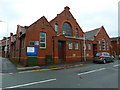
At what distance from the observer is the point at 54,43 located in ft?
54.2

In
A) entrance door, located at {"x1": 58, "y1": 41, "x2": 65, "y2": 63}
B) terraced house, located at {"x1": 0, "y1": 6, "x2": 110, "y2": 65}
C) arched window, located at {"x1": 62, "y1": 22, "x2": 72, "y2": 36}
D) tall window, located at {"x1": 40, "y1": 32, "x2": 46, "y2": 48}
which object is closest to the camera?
terraced house, located at {"x1": 0, "y1": 6, "x2": 110, "y2": 65}

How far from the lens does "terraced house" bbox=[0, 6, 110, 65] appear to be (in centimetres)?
1463

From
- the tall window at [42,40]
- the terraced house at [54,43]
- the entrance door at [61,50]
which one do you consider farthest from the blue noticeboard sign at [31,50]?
the entrance door at [61,50]

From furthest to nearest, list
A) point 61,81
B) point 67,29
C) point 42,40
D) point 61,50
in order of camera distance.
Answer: point 67,29 → point 61,50 → point 42,40 → point 61,81

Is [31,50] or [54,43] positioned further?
[54,43]

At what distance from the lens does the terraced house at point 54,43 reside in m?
14.6

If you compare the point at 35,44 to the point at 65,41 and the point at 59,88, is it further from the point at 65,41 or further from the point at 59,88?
the point at 59,88

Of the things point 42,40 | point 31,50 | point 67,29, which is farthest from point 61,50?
point 67,29

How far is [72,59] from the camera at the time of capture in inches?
728

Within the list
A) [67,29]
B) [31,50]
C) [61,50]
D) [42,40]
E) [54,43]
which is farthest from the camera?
[67,29]

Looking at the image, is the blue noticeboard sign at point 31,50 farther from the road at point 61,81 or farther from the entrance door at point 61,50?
the road at point 61,81

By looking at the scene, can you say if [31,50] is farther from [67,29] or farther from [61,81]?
[67,29]

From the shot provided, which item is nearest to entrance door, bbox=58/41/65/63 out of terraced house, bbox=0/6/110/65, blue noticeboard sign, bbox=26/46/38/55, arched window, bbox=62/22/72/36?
terraced house, bbox=0/6/110/65

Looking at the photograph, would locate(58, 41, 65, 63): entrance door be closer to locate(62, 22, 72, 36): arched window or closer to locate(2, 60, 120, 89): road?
locate(62, 22, 72, 36): arched window
